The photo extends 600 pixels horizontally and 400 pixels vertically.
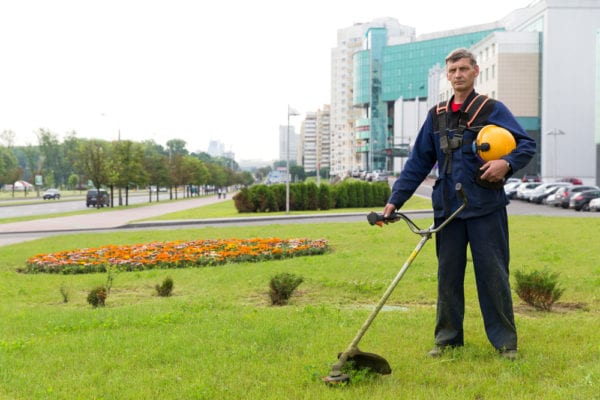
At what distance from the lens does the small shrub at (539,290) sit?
20.1ft

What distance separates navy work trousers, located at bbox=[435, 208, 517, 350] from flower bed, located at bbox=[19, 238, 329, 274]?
24.3 ft

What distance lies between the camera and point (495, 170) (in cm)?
399

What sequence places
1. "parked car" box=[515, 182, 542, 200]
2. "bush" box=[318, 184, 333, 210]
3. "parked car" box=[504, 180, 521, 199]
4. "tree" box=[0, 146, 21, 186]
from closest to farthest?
"bush" box=[318, 184, 333, 210], "parked car" box=[515, 182, 542, 200], "parked car" box=[504, 180, 521, 199], "tree" box=[0, 146, 21, 186]

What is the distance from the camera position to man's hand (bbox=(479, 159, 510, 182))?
Result: 13.1 feet

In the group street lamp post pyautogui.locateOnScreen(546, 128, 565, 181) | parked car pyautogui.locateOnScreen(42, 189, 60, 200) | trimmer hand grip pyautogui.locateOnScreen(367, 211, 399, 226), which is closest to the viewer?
trimmer hand grip pyautogui.locateOnScreen(367, 211, 399, 226)

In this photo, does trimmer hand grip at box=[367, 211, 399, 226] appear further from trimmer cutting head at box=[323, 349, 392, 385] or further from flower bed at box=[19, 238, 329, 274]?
flower bed at box=[19, 238, 329, 274]

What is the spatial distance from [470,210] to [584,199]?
30.2 m

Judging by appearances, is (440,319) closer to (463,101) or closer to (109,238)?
(463,101)

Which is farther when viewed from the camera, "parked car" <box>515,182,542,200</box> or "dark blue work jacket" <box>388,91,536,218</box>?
"parked car" <box>515,182,542,200</box>

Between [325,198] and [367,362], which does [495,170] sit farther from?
[325,198]

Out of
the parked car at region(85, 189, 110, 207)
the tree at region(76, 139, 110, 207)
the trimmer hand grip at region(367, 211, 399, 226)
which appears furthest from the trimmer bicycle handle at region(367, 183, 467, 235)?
the parked car at region(85, 189, 110, 207)

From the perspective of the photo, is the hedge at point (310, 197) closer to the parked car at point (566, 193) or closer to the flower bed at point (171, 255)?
the parked car at point (566, 193)

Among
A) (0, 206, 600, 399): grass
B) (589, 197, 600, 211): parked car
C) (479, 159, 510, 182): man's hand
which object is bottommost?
(589, 197, 600, 211): parked car

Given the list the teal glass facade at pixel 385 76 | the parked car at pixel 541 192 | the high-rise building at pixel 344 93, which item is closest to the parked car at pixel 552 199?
the parked car at pixel 541 192
